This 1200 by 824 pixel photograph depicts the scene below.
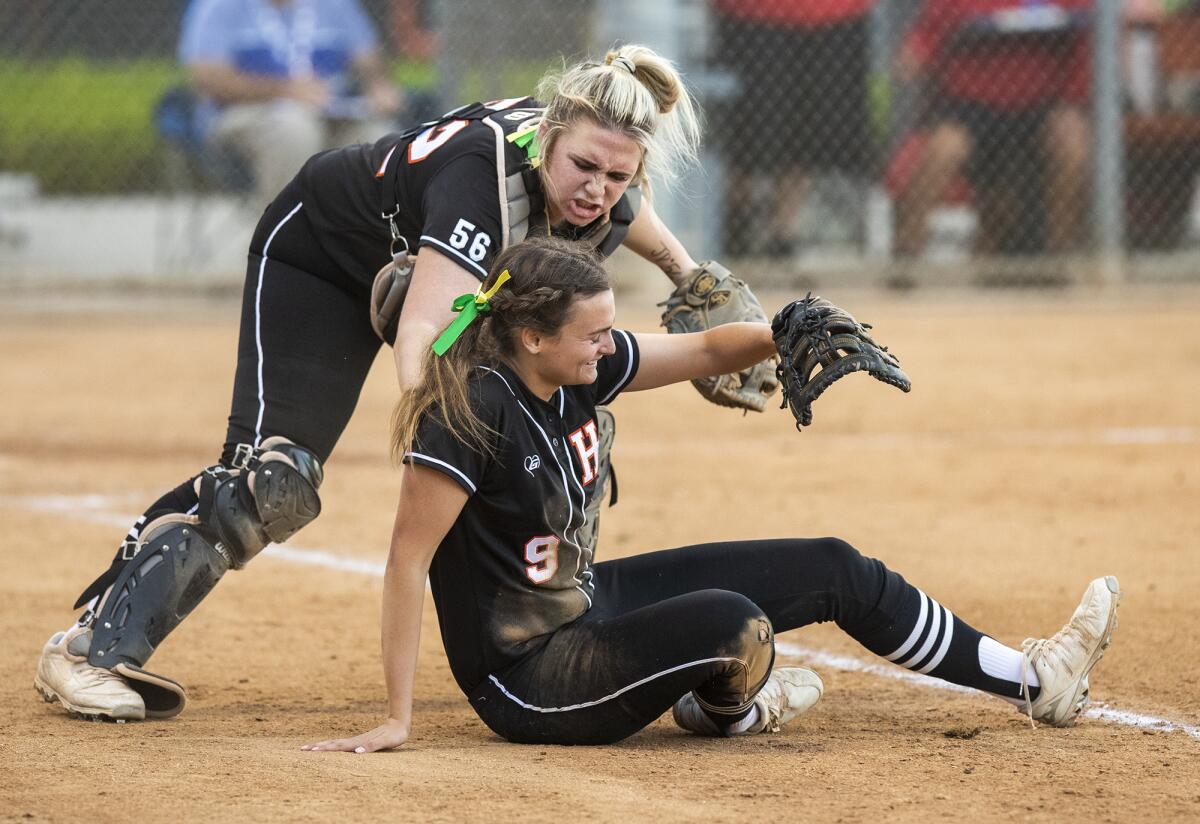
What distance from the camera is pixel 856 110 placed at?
410 inches

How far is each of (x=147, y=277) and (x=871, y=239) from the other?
467cm

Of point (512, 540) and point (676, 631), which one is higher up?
point (512, 540)

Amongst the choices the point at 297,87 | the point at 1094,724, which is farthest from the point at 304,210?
the point at 297,87

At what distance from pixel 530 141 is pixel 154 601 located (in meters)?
1.28

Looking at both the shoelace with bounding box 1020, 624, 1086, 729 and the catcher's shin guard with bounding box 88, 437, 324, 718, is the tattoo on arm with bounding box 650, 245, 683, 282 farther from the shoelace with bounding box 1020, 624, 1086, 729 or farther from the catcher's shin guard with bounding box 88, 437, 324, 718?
the shoelace with bounding box 1020, 624, 1086, 729

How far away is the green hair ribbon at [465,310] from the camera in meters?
3.23

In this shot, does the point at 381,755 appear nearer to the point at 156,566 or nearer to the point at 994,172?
the point at 156,566

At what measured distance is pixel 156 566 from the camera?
3.68 metres

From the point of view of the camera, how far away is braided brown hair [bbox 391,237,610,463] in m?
3.17

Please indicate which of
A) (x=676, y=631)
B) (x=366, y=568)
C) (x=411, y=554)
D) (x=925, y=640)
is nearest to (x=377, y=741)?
(x=411, y=554)

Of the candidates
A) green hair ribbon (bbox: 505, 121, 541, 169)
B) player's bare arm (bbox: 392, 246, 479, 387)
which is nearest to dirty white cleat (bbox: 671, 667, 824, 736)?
player's bare arm (bbox: 392, 246, 479, 387)

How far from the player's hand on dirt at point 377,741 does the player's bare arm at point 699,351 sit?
0.86m

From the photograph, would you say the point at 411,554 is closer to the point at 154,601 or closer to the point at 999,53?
the point at 154,601

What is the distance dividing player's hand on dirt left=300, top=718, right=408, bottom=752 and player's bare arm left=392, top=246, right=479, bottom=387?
0.67 meters
